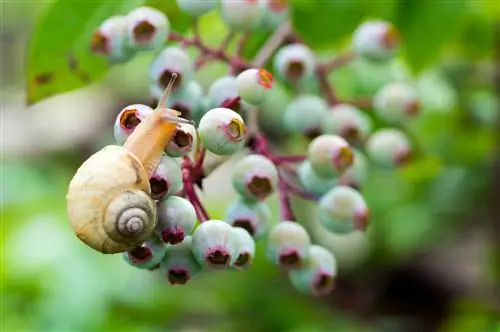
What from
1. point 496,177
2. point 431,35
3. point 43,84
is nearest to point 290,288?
point 496,177

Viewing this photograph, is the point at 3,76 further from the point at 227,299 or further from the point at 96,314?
the point at 96,314

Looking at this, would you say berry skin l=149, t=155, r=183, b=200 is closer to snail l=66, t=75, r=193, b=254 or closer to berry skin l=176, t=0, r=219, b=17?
snail l=66, t=75, r=193, b=254

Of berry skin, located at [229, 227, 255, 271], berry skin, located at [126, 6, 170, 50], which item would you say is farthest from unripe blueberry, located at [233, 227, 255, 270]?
berry skin, located at [126, 6, 170, 50]

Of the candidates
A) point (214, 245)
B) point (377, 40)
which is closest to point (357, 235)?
point (377, 40)

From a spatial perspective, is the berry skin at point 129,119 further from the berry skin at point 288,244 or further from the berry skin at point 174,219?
the berry skin at point 288,244

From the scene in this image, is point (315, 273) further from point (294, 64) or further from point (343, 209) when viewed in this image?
point (294, 64)

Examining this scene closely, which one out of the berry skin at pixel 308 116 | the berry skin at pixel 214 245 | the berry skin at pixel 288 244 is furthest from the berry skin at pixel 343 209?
the berry skin at pixel 214 245
